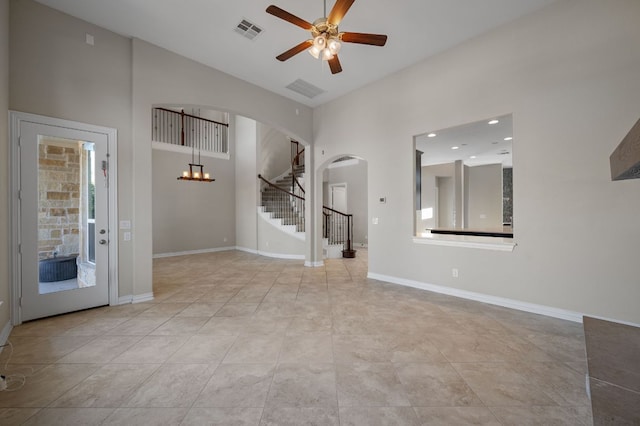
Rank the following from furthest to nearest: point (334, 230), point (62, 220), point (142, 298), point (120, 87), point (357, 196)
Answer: point (357, 196) → point (334, 230) → point (142, 298) → point (120, 87) → point (62, 220)

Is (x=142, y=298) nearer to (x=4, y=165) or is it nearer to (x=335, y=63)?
(x=4, y=165)

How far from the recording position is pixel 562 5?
130 inches

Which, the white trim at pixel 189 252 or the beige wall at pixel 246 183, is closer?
the white trim at pixel 189 252

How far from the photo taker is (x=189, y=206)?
349 inches

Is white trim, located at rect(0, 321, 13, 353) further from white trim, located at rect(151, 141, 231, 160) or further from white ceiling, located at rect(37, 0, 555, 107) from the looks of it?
white trim, located at rect(151, 141, 231, 160)

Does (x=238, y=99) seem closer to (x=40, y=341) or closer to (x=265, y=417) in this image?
(x=40, y=341)

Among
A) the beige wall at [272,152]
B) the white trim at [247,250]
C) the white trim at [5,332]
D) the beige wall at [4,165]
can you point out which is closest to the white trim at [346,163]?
the beige wall at [272,152]

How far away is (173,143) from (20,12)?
6.01m

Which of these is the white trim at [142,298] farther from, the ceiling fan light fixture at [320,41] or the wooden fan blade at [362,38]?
the wooden fan blade at [362,38]

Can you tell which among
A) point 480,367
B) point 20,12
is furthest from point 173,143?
point 480,367

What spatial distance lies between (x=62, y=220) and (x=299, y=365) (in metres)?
3.68

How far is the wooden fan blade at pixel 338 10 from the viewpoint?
8.39 ft

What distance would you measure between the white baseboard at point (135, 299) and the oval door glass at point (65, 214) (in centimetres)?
45

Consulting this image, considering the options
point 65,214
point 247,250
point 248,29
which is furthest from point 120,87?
point 247,250
